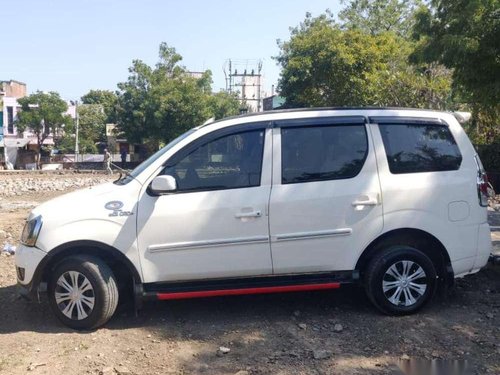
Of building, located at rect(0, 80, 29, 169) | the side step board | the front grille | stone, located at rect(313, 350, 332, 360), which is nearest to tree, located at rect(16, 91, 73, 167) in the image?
building, located at rect(0, 80, 29, 169)

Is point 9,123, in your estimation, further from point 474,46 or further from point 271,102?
point 474,46

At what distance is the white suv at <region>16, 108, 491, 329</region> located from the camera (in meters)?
5.12

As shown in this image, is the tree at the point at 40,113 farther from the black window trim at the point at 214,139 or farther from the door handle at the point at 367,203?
the door handle at the point at 367,203

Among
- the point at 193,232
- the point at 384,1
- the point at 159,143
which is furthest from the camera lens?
the point at 159,143

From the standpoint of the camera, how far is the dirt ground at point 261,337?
4.50m

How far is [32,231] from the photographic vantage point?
517 centimetres

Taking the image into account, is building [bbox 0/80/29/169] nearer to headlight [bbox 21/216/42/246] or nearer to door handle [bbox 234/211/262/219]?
headlight [bbox 21/216/42/246]

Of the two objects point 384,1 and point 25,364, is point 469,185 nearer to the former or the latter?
point 25,364

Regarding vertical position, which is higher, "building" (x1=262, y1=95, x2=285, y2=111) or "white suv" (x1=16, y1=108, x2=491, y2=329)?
"building" (x1=262, y1=95, x2=285, y2=111)

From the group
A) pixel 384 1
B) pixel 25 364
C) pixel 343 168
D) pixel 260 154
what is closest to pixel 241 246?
pixel 260 154

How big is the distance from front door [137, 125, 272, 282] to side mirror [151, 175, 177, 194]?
0.10 m

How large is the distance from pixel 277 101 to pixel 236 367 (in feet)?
149

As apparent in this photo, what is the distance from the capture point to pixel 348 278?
5.33 metres

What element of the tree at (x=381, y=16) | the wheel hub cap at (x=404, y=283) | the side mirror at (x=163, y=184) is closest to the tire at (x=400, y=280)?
the wheel hub cap at (x=404, y=283)
